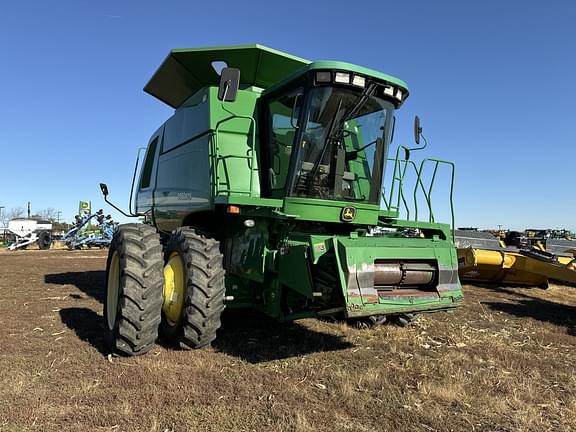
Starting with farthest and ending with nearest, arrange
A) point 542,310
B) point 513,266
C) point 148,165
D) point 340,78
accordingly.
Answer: point 513,266, point 148,165, point 542,310, point 340,78

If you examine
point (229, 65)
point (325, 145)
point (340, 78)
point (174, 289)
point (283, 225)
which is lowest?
point (174, 289)

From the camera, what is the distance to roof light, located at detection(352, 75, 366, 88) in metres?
4.54

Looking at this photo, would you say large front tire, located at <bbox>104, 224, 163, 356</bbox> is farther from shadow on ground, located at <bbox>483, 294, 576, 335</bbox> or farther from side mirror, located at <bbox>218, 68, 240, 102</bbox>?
shadow on ground, located at <bbox>483, 294, 576, 335</bbox>

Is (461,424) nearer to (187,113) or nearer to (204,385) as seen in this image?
(204,385)

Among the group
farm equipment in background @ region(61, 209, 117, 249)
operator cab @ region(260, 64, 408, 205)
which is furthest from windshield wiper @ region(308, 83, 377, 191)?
farm equipment in background @ region(61, 209, 117, 249)

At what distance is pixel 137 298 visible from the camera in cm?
439

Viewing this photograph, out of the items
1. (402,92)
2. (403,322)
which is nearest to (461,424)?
(403,322)

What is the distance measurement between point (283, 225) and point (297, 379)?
1.50 metres

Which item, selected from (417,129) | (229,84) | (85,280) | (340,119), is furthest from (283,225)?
(85,280)

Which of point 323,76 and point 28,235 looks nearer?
point 323,76

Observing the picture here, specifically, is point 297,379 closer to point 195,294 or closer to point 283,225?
point 195,294

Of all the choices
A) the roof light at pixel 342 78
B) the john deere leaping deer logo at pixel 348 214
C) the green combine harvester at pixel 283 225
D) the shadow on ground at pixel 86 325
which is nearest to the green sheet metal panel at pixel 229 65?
the green combine harvester at pixel 283 225

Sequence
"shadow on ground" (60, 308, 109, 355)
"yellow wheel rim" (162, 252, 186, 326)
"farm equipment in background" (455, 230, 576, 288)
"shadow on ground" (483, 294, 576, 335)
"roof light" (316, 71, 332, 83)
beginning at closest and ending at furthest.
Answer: "roof light" (316, 71, 332, 83) → "yellow wheel rim" (162, 252, 186, 326) → "shadow on ground" (60, 308, 109, 355) → "shadow on ground" (483, 294, 576, 335) → "farm equipment in background" (455, 230, 576, 288)

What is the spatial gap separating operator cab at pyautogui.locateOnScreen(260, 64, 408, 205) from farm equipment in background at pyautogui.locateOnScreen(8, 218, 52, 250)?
27993 millimetres
